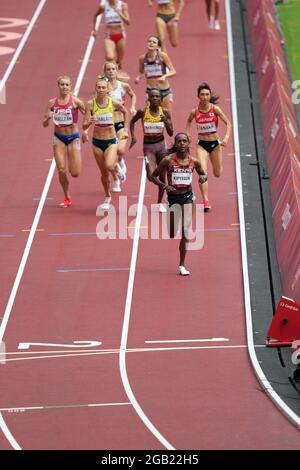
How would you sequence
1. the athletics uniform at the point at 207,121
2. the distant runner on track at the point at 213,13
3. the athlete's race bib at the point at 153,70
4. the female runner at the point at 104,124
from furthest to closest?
the distant runner on track at the point at 213,13, the athlete's race bib at the point at 153,70, the athletics uniform at the point at 207,121, the female runner at the point at 104,124

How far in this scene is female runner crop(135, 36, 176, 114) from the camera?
27719 mm

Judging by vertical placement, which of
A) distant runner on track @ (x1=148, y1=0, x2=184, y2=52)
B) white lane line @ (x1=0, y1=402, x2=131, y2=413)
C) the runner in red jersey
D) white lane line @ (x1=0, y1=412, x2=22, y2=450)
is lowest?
distant runner on track @ (x1=148, y1=0, x2=184, y2=52)

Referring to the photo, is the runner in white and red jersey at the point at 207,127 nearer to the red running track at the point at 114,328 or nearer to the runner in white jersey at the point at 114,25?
the red running track at the point at 114,328

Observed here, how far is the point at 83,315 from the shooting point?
2100 centimetres

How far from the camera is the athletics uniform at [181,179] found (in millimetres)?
21922

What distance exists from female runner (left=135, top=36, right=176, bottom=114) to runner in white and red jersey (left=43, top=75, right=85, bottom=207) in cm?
326

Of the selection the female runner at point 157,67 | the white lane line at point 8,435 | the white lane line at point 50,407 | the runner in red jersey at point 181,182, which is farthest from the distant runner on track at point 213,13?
the white lane line at point 8,435

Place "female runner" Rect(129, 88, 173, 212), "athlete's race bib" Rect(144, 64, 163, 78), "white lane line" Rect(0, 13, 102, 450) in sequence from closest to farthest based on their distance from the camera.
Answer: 1. "white lane line" Rect(0, 13, 102, 450)
2. "female runner" Rect(129, 88, 173, 212)
3. "athlete's race bib" Rect(144, 64, 163, 78)

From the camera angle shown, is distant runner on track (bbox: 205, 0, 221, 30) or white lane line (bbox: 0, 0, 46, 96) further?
distant runner on track (bbox: 205, 0, 221, 30)

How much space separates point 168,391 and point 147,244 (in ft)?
18.2

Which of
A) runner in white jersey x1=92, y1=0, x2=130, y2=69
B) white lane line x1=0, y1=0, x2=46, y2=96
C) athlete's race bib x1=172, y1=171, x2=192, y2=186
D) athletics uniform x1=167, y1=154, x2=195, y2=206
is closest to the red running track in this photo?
athletics uniform x1=167, y1=154, x2=195, y2=206

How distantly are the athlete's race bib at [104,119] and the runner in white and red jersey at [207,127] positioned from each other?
1.25 m

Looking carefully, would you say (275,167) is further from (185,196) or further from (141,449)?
(141,449)

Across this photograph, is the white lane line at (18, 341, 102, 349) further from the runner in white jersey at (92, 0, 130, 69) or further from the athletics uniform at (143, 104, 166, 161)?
the runner in white jersey at (92, 0, 130, 69)
